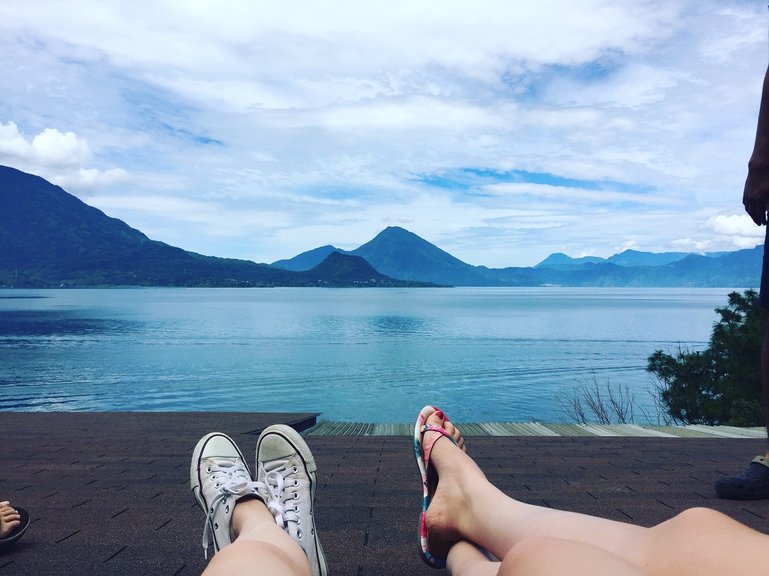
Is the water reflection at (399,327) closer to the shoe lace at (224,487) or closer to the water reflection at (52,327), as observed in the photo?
the water reflection at (52,327)

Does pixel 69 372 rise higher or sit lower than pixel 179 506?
lower

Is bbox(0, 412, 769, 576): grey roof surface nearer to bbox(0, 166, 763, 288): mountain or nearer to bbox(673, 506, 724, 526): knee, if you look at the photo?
bbox(673, 506, 724, 526): knee

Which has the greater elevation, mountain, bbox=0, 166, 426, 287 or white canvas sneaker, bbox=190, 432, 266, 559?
mountain, bbox=0, 166, 426, 287

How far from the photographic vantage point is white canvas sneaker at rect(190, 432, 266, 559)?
5.52 feet

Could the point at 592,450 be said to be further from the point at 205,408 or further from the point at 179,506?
the point at 205,408

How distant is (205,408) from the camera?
14.7 meters

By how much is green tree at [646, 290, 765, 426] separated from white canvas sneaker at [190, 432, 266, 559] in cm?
855

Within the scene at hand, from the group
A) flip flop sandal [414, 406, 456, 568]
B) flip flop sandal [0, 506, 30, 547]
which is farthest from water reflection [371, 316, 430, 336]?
flip flop sandal [0, 506, 30, 547]

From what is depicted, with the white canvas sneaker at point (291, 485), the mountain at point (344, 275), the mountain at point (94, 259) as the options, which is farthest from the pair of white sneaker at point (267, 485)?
the mountain at point (344, 275)

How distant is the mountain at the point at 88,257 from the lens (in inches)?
5965

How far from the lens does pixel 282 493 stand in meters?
1.86

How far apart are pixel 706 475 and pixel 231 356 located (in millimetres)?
25004

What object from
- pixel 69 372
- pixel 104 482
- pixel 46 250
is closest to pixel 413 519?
pixel 104 482

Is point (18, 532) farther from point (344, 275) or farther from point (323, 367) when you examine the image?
point (344, 275)
